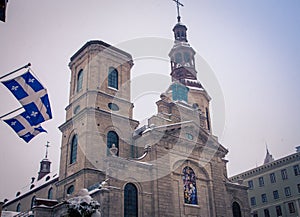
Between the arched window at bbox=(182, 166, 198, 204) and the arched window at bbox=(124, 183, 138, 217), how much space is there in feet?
18.4

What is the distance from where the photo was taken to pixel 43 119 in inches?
742

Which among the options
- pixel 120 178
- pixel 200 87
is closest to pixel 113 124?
pixel 120 178

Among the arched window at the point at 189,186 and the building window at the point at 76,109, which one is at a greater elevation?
the building window at the point at 76,109

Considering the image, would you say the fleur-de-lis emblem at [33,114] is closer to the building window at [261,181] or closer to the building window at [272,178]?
the building window at [272,178]

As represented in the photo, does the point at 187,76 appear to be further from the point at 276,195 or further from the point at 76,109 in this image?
the point at 276,195

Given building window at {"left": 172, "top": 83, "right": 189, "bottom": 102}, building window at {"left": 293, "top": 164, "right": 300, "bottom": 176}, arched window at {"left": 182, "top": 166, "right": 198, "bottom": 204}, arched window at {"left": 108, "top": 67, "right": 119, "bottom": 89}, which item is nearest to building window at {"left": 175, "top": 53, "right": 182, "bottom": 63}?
building window at {"left": 172, "top": 83, "right": 189, "bottom": 102}

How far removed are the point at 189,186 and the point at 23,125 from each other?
2005cm

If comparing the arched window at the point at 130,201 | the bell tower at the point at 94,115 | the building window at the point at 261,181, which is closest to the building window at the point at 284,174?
the building window at the point at 261,181

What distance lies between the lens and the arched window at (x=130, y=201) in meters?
29.7

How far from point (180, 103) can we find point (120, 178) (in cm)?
1344

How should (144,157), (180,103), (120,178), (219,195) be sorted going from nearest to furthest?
(120,178)
(144,157)
(219,195)
(180,103)

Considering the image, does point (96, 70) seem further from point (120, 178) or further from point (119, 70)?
point (120, 178)

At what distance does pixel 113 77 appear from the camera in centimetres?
3997

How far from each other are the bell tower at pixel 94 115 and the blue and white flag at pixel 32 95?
14677 mm
